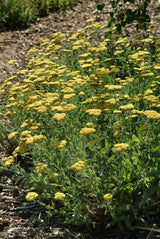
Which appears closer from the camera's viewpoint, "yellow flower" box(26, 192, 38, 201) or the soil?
"yellow flower" box(26, 192, 38, 201)

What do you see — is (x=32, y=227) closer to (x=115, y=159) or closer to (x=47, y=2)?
(x=115, y=159)

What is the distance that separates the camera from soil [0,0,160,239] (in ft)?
9.50

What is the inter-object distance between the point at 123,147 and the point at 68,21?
23.6 feet

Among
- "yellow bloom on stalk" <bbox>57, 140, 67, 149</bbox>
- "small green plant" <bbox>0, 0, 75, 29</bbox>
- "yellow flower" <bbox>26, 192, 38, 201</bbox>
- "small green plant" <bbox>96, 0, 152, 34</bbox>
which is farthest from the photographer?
"small green plant" <bbox>0, 0, 75, 29</bbox>

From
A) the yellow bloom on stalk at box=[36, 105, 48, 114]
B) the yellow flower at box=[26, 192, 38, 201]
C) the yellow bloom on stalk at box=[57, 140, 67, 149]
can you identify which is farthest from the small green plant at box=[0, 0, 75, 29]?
the yellow flower at box=[26, 192, 38, 201]

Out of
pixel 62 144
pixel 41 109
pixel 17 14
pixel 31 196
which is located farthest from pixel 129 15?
pixel 17 14

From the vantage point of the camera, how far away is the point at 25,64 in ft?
22.3

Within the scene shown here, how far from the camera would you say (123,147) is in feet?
8.04

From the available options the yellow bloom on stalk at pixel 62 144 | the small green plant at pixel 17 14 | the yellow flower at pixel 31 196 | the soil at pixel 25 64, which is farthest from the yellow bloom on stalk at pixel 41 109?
the small green plant at pixel 17 14

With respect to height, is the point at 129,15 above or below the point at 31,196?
above

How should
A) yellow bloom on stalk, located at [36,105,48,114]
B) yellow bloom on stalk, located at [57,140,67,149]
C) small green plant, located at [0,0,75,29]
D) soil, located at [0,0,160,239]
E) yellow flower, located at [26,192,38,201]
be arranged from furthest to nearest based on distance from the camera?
small green plant, located at [0,0,75,29], yellow bloom on stalk, located at [36,105,48,114], soil, located at [0,0,160,239], yellow bloom on stalk, located at [57,140,67,149], yellow flower, located at [26,192,38,201]

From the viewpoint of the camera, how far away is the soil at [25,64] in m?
2.89

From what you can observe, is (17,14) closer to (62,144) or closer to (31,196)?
(62,144)

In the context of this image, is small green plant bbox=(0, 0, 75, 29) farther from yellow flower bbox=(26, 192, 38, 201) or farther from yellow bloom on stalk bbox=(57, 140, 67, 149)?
yellow flower bbox=(26, 192, 38, 201)
